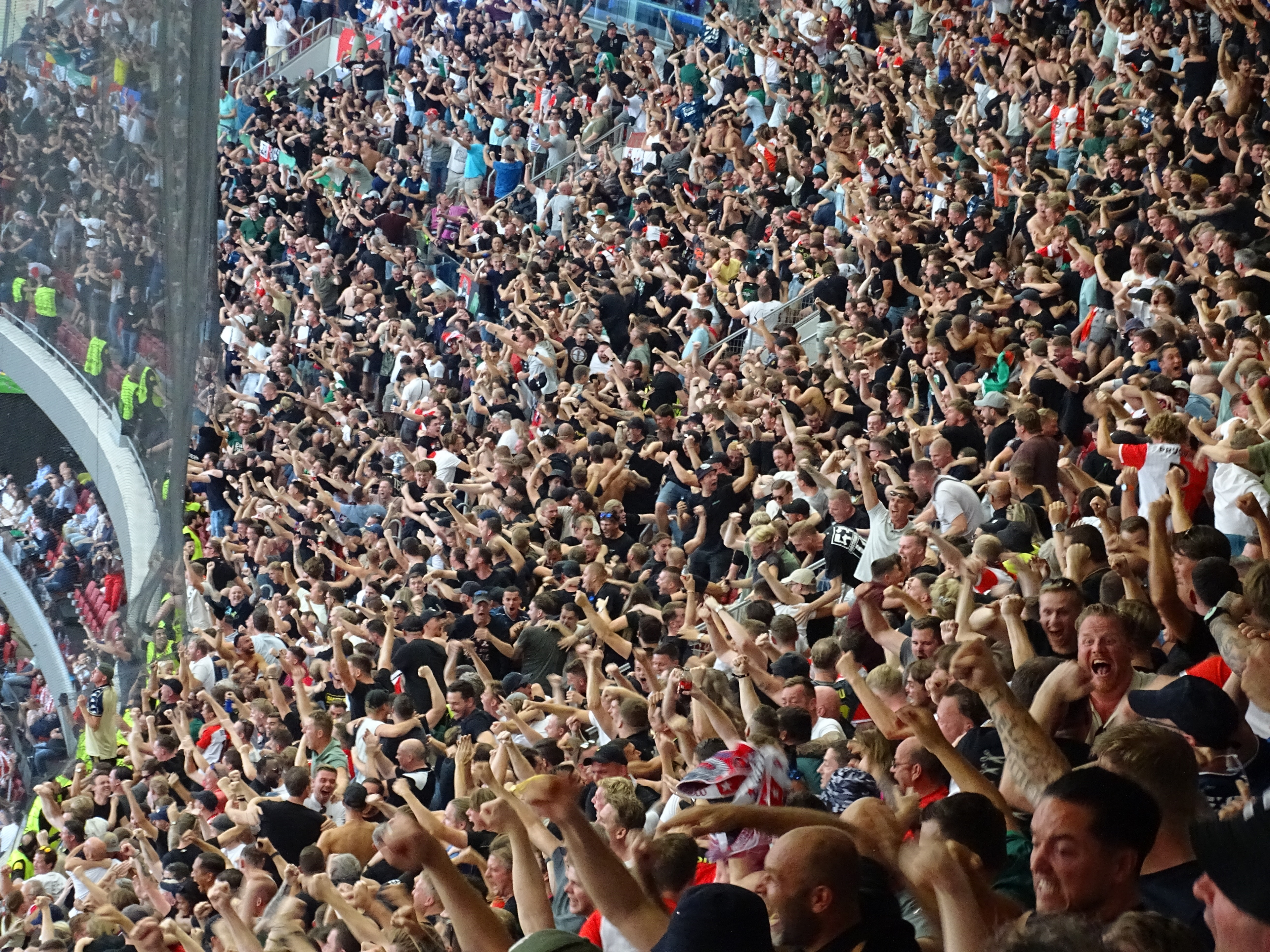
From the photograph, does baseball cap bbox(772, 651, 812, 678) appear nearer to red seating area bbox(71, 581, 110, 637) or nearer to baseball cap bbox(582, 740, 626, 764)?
baseball cap bbox(582, 740, 626, 764)

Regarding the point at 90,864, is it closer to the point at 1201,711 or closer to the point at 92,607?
the point at 92,607

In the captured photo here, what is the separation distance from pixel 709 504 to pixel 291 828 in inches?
170

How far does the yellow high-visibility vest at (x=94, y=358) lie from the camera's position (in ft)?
12.9

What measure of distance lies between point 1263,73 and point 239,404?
38.1ft

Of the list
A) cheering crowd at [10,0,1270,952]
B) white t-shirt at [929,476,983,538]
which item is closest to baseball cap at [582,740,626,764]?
cheering crowd at [10,0,1270,952]

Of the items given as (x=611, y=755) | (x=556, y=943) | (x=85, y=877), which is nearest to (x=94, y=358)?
(x=556, y=943)

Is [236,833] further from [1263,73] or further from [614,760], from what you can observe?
[1263,73]

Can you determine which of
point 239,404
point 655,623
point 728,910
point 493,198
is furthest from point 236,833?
point 493,198

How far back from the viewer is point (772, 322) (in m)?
14.7

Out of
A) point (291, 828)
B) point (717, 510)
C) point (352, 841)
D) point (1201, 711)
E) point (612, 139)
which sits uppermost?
point (612, 139)

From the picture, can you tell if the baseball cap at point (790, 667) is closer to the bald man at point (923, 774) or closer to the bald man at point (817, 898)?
the bald man at point (923, 774)

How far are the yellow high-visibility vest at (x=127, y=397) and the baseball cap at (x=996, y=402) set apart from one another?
A: 21.6ft

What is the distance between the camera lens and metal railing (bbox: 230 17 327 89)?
29.0 m

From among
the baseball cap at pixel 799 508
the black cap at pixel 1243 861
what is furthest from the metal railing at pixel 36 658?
the baseball cap at pixel 799 508
